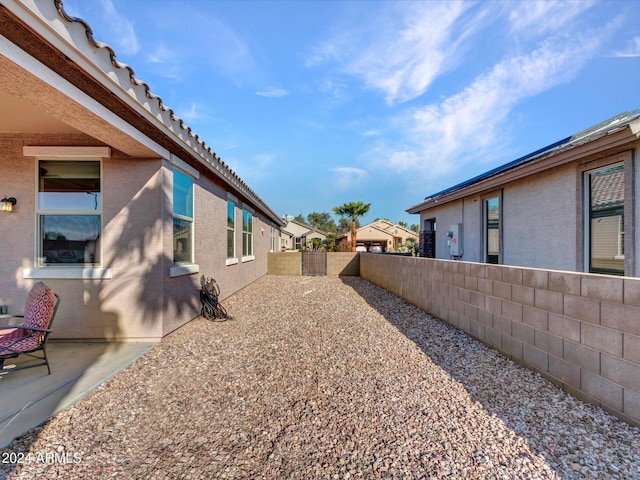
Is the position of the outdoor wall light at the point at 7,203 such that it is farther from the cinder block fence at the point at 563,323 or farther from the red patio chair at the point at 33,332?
the cinder block fence at the point at 563,323

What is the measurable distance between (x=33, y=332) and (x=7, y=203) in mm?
2369

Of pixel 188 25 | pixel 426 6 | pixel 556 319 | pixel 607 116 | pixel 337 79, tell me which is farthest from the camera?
pixel 337 79

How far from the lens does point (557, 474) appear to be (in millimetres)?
1975

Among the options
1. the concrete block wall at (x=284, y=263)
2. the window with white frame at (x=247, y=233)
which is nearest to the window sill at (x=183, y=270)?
the window with white frame at (x=247, y=233)

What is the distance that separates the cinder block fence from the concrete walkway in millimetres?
5111

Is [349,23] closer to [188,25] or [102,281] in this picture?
[188,25]

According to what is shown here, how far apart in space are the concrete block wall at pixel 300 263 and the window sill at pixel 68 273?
12.1 metres

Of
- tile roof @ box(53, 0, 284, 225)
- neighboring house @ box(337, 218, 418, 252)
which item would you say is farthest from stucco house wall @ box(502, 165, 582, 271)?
neighboring house @ box(337, 218, 418, 252)

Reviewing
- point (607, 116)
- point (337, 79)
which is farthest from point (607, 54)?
point (337, 79)

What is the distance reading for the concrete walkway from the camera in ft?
8.90

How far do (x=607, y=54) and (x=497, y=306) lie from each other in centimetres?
905

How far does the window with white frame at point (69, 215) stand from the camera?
489 centimetres

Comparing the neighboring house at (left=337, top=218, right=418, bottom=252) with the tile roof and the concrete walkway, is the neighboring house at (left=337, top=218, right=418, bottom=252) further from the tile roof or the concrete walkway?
the concrete walkway

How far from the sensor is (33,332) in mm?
3801
